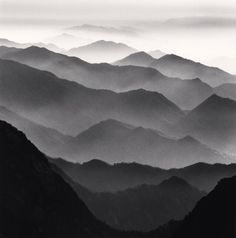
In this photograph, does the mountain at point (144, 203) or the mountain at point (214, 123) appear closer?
the mountain at point (144, 203)

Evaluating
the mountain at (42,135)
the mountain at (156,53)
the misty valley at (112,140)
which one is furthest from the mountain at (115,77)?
the mountain at (42,135)

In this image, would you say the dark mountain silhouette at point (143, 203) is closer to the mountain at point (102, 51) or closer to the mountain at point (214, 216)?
the mountain at point (214, 216)

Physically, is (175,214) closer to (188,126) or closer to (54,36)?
(188,126)

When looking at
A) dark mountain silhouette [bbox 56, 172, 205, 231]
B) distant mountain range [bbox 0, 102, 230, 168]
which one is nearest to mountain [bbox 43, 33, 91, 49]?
distant mountain range [bbox 0, 102, 230, 168]

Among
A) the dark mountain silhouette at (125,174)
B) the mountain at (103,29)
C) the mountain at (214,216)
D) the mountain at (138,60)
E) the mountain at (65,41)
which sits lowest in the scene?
the mountain at (214,216)

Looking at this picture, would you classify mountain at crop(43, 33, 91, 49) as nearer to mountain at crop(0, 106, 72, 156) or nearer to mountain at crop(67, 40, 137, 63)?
mountain at crop(67, 40, 137, 63)

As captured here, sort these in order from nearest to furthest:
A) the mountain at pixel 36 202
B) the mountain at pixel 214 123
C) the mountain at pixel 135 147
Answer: the mountain at pixel 36 202, the mountain at pixel 135 147, the mountain at pixel 214 123
